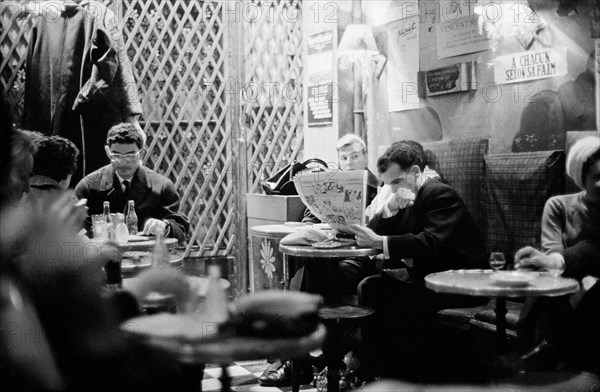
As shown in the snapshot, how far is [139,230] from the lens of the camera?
2654 mm

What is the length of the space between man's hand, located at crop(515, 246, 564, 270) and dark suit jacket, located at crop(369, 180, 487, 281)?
0.50 metres

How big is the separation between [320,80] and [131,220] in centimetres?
225

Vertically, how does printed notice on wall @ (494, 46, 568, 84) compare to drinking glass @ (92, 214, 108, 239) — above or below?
above

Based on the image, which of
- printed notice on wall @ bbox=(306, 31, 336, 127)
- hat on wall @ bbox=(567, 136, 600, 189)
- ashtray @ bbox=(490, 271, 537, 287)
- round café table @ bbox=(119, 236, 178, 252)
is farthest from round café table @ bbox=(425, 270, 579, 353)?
printed notice on wall @ bbox=(306, 31, 336, 127)

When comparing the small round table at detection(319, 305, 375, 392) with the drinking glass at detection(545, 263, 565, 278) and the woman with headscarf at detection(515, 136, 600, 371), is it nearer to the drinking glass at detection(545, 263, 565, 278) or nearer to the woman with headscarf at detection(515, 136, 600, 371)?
the woman with headscarf at detection(515, 136, 600, 371)

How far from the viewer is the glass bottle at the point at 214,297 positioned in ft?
2.66

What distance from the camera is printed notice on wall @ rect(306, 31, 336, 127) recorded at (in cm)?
427

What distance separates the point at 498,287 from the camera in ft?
5.47

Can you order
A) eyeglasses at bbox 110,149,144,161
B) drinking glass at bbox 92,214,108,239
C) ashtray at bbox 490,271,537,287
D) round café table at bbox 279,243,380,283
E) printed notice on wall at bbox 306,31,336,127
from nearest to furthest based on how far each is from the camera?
ashtray at bbox 490,271,537,287 → drinking glass at bbox 92,214,108,239 → round café table at bbox 279,243,380,283 → eyeglasses at bbox 110,149,144,161 → printed notice on wall at bbox 306,31,336,127

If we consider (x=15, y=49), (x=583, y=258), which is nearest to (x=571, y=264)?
(x=583, y=258)

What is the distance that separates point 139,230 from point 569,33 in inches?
69.3

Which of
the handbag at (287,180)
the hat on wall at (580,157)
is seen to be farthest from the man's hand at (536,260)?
the handbag at (287,180)

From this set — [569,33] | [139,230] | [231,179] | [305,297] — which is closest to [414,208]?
[569,33]

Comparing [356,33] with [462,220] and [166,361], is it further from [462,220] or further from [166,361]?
[166,361]
